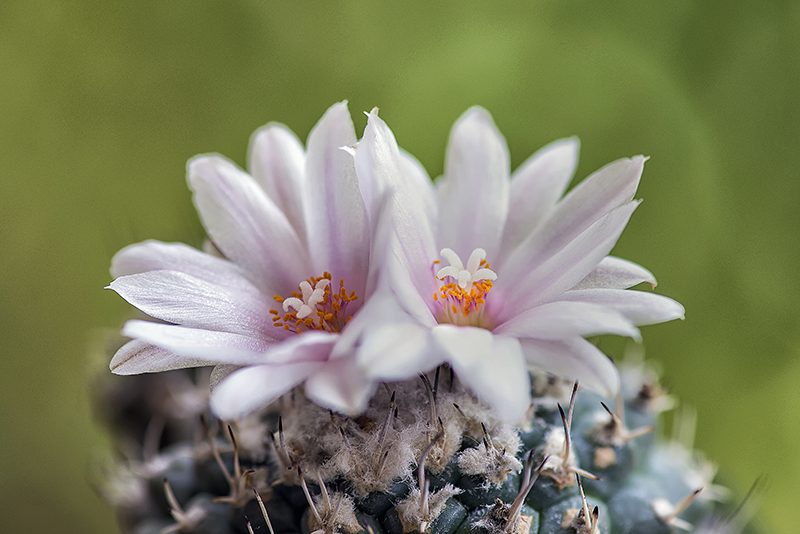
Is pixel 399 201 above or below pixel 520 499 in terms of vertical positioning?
above

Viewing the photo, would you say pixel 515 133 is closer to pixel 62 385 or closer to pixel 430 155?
pixel 430 155

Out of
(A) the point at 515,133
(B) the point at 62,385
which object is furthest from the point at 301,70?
(B) the point at 62,385

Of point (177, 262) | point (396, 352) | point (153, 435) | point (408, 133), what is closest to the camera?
point (396, 352)

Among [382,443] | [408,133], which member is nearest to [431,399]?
[382,443]

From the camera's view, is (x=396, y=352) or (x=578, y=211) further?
(x=578, y=211)

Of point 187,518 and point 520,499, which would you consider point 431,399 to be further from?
point 187,518

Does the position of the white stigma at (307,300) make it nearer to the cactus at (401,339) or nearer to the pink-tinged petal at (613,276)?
the cactus at (401,339)

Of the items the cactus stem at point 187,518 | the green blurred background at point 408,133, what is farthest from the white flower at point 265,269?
the green blurred background at point 408,133
